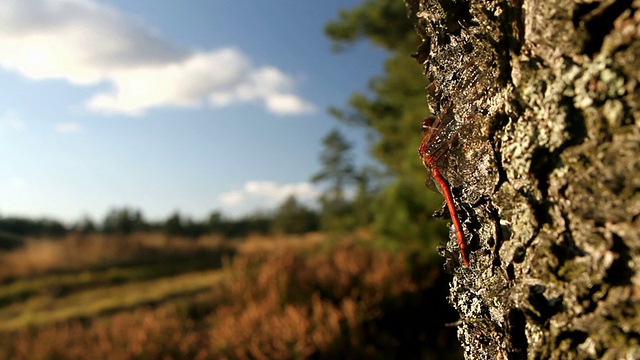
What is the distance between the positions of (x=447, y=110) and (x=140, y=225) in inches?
1212

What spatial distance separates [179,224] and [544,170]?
→ 30.4m

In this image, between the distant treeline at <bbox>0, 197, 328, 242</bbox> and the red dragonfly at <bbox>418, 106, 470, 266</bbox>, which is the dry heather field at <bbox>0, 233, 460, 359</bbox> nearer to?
the red dragonfly at <bbox>418, 106, 470, 266</bbox>

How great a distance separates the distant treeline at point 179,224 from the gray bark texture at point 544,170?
24420 mm

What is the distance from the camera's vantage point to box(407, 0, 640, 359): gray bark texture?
514mm

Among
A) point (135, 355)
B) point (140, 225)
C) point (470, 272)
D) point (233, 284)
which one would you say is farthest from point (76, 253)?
point (470, 272)

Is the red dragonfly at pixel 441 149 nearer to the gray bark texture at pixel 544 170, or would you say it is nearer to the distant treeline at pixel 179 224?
the gray bark texture at pixel 544 170

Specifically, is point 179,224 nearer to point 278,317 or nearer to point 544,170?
point 278,317

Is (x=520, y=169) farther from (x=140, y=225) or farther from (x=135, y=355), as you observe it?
(x=140, y=225)

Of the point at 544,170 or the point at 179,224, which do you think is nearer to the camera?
the point at 544,170

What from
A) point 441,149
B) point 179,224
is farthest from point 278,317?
point 179,224

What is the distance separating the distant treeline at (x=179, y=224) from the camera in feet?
88.3

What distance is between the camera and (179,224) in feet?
96.6

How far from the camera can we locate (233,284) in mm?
8242

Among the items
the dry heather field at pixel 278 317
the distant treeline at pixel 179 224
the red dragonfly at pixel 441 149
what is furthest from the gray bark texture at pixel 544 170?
the distant treeline at pixel 179 224
